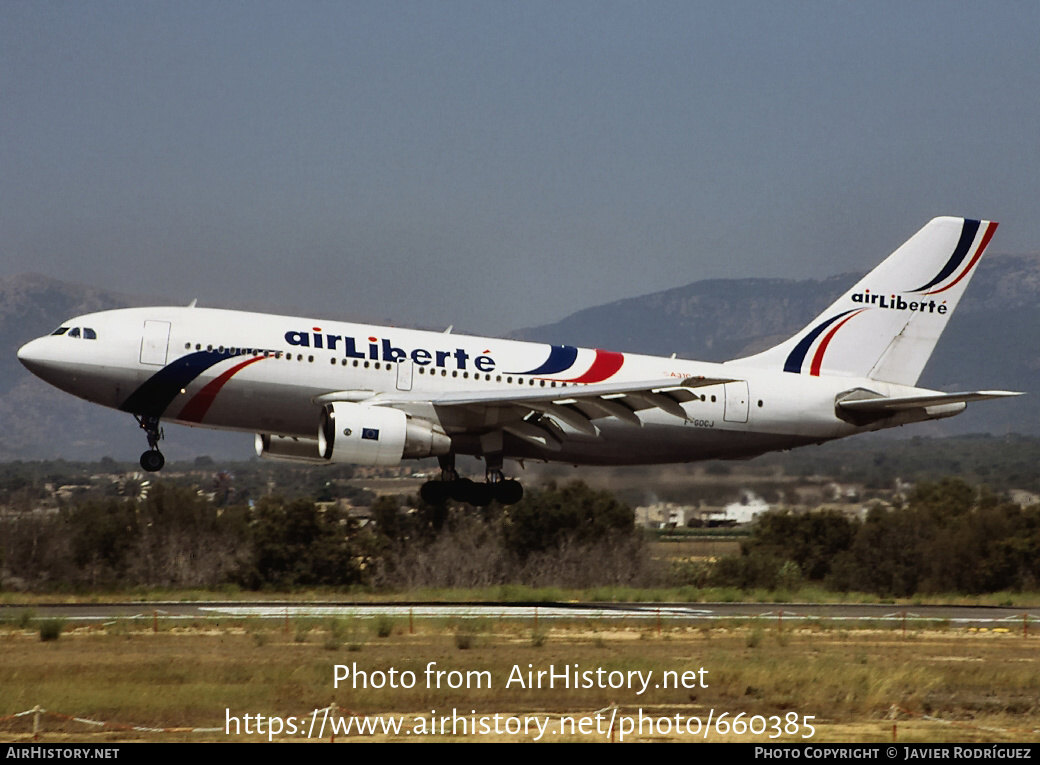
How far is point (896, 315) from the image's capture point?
42.1 meters

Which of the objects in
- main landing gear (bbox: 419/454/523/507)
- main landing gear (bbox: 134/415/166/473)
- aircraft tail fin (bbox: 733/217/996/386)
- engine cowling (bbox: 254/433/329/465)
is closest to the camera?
main landing gear (bbox: 134/415/166/473)

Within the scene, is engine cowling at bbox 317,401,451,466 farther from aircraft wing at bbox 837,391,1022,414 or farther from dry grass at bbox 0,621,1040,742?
aircraft wing at bbox 837,391,1022,414

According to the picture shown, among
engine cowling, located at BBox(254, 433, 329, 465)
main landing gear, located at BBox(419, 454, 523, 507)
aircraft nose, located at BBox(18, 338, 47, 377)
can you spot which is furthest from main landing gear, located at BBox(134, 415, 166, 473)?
main landing gear, located at BBox(419, 454, 523, 507)

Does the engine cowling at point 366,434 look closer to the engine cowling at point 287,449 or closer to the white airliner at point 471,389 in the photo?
the white airliner at point 471,389

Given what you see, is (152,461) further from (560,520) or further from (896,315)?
(560,520)

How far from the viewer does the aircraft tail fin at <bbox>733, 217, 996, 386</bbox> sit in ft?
135

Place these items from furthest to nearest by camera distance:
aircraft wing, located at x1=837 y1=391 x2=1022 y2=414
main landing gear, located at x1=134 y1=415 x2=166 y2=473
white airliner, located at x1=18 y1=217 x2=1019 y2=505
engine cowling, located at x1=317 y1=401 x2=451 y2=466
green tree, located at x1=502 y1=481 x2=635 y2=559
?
1. green tree, located at x1=502 y1=481 x2=635 y2=559
2. aircraft wing, located at x1=837 y1=391 x2=1022 y2=414
3. main landing gear, located at x1=134 y1=415 x2=166 y2=473
4. white airliner, located at x1=18 y1=217 x2=1019 y2=505
5. engine cowling, located at x1=317 y1=401 x2=451 y2=466

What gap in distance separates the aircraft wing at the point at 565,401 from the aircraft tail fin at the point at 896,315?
5336 mm

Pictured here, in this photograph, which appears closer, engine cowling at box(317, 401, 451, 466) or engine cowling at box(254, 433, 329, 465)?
engine cowling at box(317, 401, 451, 466)

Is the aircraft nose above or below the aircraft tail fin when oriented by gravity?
below

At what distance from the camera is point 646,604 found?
4475cm

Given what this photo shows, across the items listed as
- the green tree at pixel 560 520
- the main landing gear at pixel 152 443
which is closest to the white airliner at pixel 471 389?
the main landing gear at pixel 152 443

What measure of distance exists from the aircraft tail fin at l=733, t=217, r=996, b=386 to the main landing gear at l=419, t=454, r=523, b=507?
24.6ft

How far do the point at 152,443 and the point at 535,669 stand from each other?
12.9m
